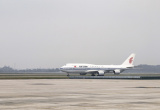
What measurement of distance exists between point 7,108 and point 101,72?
402 ft

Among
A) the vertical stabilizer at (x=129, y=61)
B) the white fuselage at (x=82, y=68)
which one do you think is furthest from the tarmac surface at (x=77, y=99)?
the vertical stabilizer at (x=129, y=61)

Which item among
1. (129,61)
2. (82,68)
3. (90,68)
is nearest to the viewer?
(82,68)

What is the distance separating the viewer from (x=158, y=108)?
23484mm

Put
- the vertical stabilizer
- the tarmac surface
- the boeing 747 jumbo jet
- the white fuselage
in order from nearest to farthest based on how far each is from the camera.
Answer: the tarmac surface, the white fuselage, the boeing 747 jumbo jet, the vertical stabilizer

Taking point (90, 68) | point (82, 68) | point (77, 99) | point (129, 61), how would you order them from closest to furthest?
point (77, 99) → point (82, 68) → point (90, 68) → point (129, 61)

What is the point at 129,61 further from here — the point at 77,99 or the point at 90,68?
the point at 77,99

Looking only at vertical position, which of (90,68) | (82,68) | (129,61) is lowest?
(90,68)

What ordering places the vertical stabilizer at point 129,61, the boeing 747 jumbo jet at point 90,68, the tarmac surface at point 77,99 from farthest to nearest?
the vertical stabilizer at point 129,61
the boeing 747 jumbo jet at point 90,68
the tarmac surface at point 77,99

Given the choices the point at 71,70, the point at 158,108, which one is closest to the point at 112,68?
the point at 71,70

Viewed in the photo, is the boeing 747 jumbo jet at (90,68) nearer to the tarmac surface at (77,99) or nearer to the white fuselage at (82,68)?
the white fuselage at (82,68)

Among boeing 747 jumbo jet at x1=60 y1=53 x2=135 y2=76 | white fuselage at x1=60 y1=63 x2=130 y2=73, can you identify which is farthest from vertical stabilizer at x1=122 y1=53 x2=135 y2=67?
white fuselage at x1=60 y1=63 x2=130 y2=73

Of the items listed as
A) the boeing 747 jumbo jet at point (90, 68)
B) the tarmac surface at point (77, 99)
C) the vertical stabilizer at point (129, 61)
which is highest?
the vertical stabilizer at point (129, 61)

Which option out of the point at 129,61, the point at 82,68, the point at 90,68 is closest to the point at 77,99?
the point at 82,68

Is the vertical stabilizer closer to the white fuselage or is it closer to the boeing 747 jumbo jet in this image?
the boeing 747 jumbo jet
